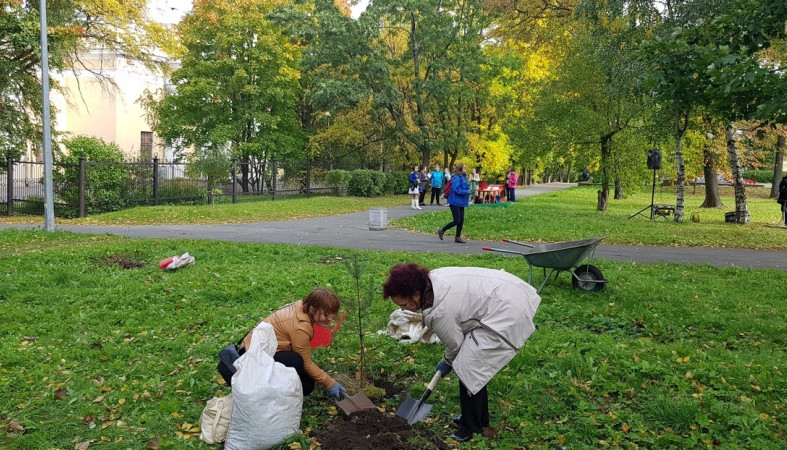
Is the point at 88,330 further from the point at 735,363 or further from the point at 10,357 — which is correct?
the point at 735,363

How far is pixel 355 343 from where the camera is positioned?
556 cm

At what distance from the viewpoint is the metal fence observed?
60.6 ft

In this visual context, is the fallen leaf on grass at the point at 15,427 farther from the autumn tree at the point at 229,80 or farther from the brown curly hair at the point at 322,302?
the autumn tree at the point at 229,80

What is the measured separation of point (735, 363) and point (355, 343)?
3.25 m

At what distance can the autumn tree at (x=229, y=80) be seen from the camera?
86.7ft

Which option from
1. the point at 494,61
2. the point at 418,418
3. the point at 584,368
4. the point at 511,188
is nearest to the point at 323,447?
the point at 418,418

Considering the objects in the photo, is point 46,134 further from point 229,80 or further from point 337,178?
point 337,178

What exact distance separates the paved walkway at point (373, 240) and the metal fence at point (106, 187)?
328 cm

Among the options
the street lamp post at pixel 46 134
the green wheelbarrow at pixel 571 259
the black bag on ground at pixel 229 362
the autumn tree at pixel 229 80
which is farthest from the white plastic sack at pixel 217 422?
the autumn tree at pixel 229 80

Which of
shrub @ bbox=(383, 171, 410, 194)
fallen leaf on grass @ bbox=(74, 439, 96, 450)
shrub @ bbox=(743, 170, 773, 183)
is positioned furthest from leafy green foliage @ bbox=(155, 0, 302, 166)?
shrub @ bbox=(743, 170, 773, 183)

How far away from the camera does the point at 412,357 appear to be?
5223mm

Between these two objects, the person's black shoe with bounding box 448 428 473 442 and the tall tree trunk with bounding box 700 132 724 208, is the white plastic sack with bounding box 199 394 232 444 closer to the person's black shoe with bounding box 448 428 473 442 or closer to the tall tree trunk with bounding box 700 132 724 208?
the person's black shoe with bounding box 448 428 473 442

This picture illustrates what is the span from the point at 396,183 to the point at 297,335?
2857 cm

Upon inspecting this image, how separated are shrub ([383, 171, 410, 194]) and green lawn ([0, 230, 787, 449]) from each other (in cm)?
2274
